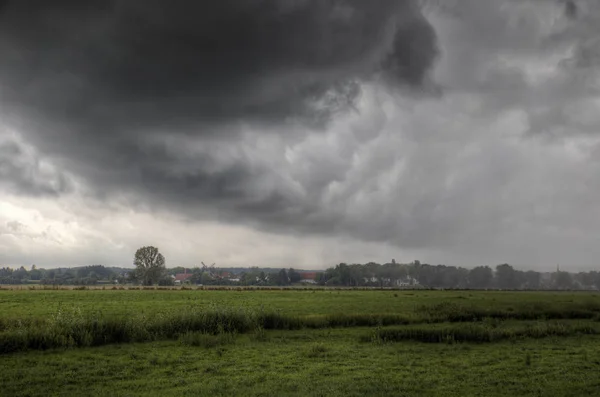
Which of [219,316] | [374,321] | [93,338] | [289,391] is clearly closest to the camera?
[289,391]

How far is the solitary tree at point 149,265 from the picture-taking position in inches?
6299

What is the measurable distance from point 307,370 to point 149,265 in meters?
154

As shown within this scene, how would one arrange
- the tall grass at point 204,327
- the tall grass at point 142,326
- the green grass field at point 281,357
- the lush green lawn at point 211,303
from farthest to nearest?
the lush green lawn at point 211,303 → the tall grass at point 204,327 → the tall grass at point 142,326 → the green grass field at point 281,357

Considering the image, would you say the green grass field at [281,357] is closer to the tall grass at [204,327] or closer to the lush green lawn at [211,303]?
the tall grass at [204,327]

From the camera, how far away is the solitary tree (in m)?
160

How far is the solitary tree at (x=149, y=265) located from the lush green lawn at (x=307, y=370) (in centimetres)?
14291

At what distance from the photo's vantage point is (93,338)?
25.9m

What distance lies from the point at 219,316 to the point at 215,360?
9.30 metres

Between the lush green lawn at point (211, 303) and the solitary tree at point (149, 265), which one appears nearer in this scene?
the lush green lawn at point (211, 303)

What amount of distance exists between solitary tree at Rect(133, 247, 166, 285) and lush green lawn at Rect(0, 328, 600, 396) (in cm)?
14291

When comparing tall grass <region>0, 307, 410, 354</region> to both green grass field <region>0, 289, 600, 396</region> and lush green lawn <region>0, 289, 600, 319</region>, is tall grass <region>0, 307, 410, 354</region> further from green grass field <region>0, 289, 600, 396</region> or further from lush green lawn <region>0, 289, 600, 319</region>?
lush green lawn <region>0, 289, 600, 319</region>

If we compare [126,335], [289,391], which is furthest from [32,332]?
[289,391]

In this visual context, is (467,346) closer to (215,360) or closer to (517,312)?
(215,360)

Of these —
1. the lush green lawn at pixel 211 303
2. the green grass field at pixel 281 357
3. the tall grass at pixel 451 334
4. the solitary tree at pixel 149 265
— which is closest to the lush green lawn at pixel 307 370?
the green grass field at pixel 281 357
